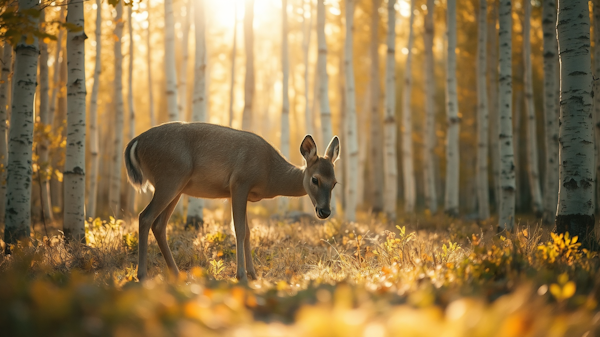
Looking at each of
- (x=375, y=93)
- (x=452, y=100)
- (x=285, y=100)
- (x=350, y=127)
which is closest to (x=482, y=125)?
(x=452, y=100)

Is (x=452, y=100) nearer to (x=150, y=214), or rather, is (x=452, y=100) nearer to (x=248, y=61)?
(x=248, y=61)

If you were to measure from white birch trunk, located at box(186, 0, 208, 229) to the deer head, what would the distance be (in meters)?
4.19

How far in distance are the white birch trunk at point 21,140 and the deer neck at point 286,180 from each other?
12.9 feet

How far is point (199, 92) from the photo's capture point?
11.0m

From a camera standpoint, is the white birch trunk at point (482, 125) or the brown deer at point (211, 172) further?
the white birch trunk at point (482, 125)

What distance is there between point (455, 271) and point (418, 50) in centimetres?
2160

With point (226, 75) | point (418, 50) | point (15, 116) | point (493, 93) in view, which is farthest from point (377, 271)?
point (226, 75)

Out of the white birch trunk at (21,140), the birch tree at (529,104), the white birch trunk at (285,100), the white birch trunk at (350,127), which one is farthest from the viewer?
the birch tree at (529,104)

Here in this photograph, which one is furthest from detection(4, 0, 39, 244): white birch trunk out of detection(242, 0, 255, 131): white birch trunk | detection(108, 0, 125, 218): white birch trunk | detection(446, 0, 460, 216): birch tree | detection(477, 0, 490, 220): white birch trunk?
detection(477, 0, 490, 220): white birch trunk

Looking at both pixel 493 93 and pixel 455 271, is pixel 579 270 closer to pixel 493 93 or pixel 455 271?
pixel 455 271

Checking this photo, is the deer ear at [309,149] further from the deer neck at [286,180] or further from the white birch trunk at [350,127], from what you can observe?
the white birch trunk at [350,127]

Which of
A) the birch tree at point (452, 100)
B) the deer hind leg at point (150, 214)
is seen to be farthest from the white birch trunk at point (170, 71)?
the birch tree at point (452, 100)

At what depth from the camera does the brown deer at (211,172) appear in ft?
20.1

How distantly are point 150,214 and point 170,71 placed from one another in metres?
6.62
